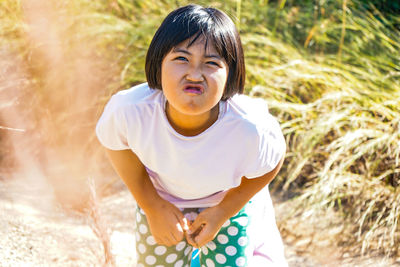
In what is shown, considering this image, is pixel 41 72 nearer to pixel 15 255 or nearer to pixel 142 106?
pixel 15 255

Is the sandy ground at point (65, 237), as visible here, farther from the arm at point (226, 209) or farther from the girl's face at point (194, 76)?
the girl's face at point (194, 76)

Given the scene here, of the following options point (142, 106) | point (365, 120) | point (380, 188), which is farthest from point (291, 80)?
point (142, 106)

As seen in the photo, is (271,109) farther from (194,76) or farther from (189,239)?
(194,76)

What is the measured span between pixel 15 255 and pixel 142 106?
0.96 m

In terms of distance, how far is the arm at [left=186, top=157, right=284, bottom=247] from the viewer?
131cm

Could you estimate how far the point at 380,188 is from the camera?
6.85 ft

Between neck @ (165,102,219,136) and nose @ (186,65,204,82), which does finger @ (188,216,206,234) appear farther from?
nose @ (186,65,204,82)

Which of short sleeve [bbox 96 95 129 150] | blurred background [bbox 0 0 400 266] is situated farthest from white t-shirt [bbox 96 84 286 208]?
blurred background [bbox 0 0 400 266]

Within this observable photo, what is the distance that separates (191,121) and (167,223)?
0.31 metres

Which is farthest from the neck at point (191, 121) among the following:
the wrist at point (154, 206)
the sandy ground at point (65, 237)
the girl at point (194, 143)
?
the sandy ground at point (65, 237)

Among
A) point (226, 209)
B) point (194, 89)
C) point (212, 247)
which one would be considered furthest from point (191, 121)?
point (212, 247)

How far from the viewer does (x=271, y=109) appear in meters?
2.53

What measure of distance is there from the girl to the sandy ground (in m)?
0.37

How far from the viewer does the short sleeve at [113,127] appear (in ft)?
4.08
